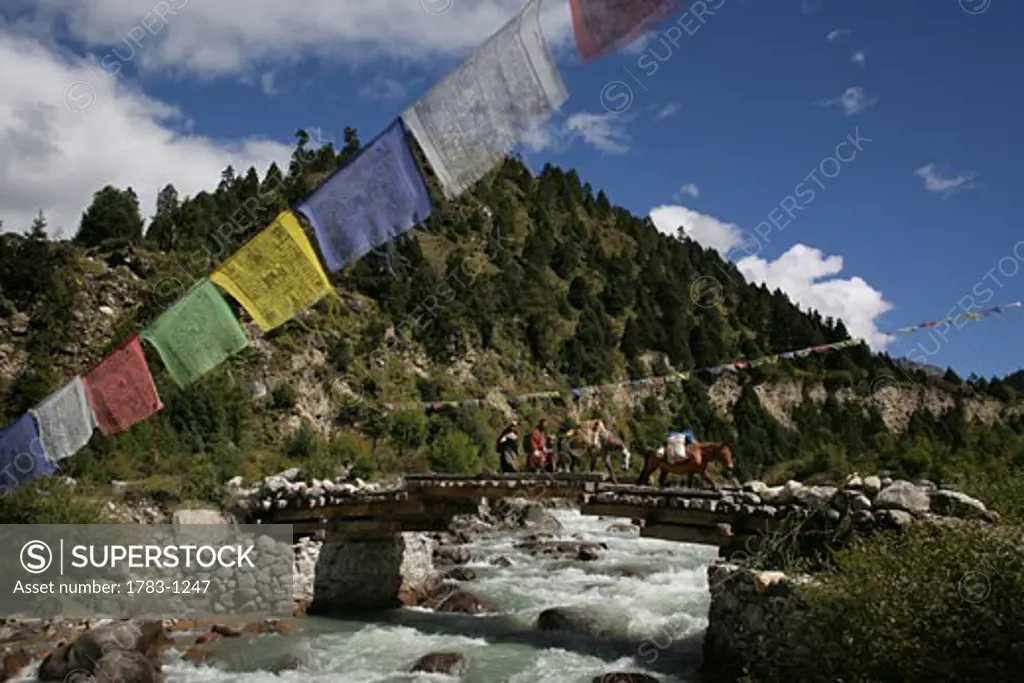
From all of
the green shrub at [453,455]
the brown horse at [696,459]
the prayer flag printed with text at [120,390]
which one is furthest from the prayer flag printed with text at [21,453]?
the green shrub at [453,455]

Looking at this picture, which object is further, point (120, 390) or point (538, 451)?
point (538, 451)

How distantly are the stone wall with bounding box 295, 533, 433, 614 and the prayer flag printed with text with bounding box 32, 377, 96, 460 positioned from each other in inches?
238

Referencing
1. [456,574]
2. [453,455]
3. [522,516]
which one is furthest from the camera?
[453,455]

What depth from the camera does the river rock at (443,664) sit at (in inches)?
515

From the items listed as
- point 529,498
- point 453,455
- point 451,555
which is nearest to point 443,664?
point 529,498

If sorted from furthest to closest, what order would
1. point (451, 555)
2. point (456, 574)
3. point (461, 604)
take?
1. point (451, 555)
2. point (456, 574)
3. point (461, 604)

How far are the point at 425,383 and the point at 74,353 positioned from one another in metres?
20.6

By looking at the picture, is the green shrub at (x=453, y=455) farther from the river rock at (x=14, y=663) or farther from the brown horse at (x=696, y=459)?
the river rock at (x=14, y=663)

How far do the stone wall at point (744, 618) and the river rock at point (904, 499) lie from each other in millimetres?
1483

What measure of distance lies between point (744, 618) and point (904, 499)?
269 cm

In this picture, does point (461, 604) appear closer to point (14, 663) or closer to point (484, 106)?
point (14, 663)

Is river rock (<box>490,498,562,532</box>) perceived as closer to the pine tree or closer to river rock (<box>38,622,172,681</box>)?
river rock (<box>38,622,172,681</box>)

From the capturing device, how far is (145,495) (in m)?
20.3

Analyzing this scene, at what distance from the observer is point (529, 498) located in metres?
15.6
